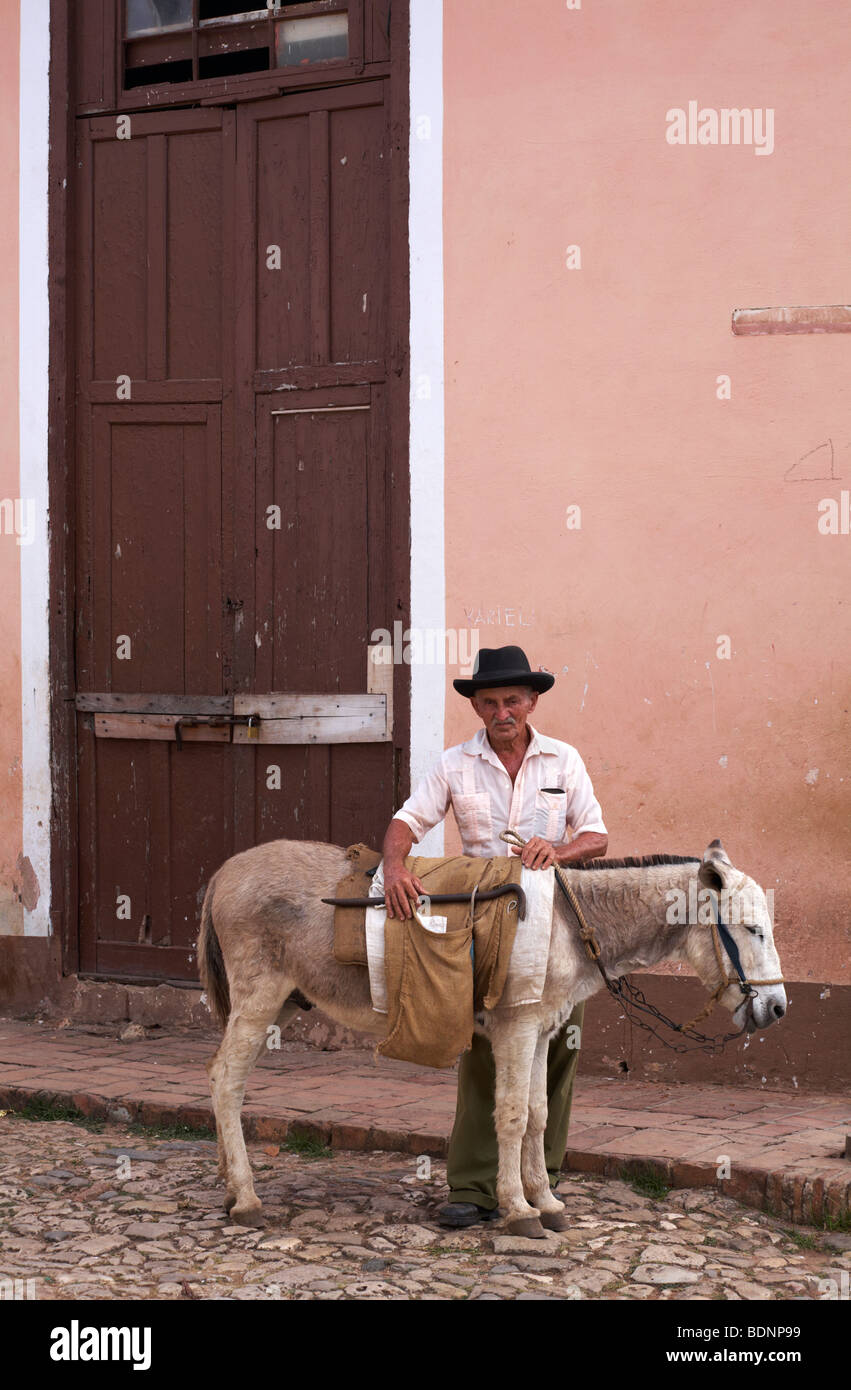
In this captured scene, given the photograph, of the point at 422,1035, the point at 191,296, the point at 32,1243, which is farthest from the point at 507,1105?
the point at 191,296

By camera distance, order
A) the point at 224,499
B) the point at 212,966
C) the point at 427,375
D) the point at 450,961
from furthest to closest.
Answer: the point at 224,499, the point at 427,375, the point at 212,966, the point at 450,961

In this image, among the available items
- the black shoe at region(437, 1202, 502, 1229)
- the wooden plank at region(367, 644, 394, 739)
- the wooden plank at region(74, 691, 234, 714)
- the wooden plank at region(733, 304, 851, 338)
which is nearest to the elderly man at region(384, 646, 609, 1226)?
the black shoe at region(437, 1202, 502, 1229)

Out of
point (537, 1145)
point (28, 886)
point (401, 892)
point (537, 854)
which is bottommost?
point (537, 1145)

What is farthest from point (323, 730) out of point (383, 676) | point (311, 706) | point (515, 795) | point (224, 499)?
point (515, 795)

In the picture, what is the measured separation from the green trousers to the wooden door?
2599mm

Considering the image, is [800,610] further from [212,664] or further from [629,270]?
[212,664]

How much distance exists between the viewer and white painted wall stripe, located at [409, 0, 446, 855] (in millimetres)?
7750

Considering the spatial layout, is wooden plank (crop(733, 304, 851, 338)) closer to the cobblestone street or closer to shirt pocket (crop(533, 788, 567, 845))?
shirt pocket (crop(533, 788, 567, 845))

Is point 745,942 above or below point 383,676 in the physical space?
below

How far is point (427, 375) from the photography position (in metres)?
7.81

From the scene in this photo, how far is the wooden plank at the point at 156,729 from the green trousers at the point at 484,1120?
3.28 metres

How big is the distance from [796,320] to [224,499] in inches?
125

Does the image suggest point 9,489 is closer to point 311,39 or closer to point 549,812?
point 311,39

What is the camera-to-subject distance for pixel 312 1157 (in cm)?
626
